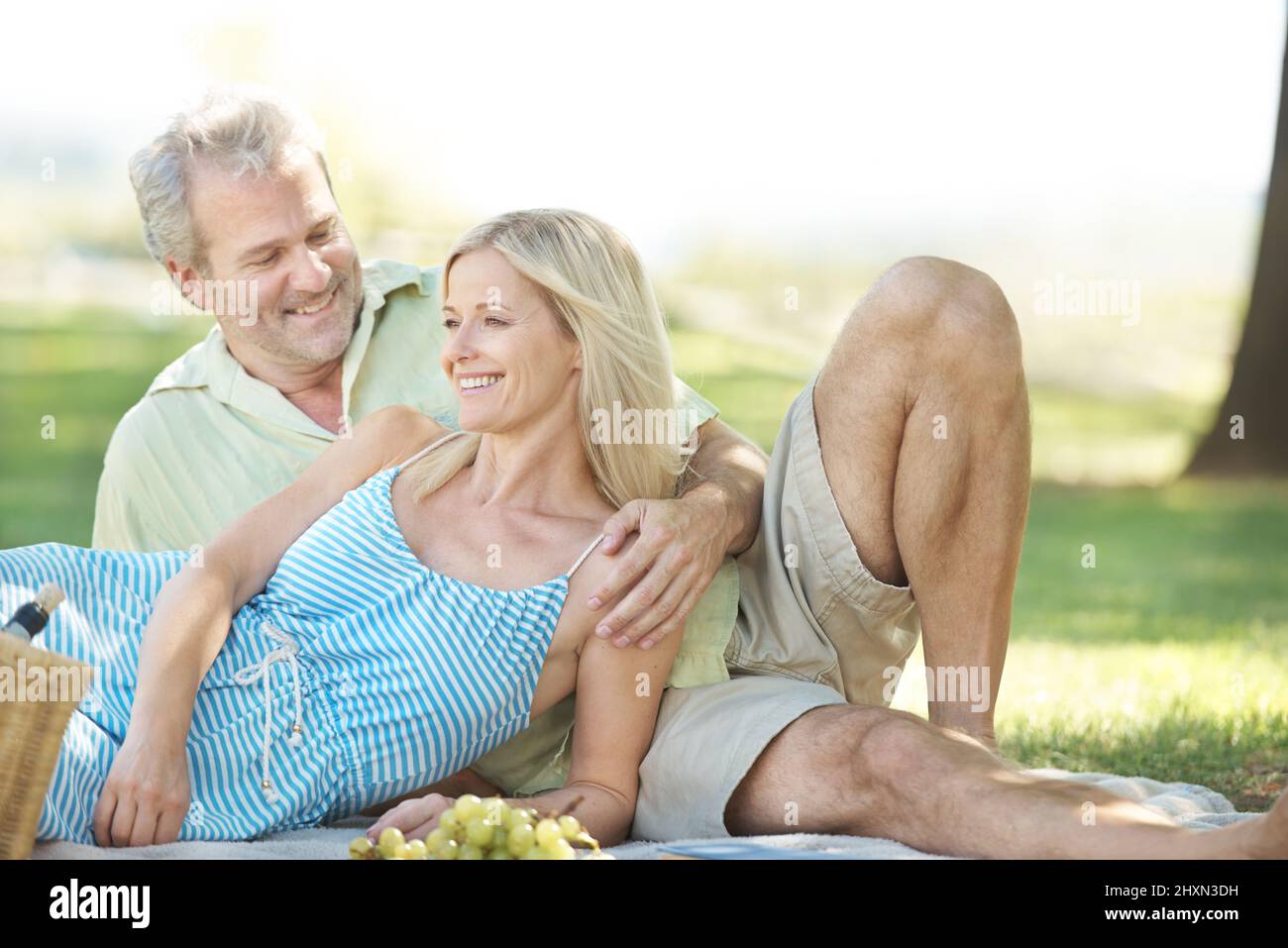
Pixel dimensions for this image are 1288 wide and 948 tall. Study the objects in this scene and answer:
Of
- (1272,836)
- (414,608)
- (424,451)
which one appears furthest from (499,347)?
(1272,836)

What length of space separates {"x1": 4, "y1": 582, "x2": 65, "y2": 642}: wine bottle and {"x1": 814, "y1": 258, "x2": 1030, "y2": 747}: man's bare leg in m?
1.54

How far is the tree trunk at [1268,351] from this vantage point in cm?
908

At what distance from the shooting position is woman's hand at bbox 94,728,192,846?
2.58 m

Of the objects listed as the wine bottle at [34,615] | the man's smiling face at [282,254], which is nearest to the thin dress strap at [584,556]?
the wine bottle at [34,615]

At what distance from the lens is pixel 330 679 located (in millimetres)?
2877

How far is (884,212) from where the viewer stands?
14.8 m

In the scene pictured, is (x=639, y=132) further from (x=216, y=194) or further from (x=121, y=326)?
(x=216, y=194)

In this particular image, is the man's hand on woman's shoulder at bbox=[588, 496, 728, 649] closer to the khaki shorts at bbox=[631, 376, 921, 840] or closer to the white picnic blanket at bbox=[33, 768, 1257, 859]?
the khaki shorts at bbox=[631, 376, 921, 840]

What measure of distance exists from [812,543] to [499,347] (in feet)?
2.51

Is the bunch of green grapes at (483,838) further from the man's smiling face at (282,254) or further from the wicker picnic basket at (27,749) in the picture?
the man's smiling face at (282,254)

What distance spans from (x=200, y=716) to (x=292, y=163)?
1.57 metres

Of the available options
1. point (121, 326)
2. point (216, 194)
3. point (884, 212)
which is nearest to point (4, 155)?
point (121, 326)

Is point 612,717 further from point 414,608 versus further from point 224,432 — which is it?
point 224,432

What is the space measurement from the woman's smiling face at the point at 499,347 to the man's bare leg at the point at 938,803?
0.85 metres
